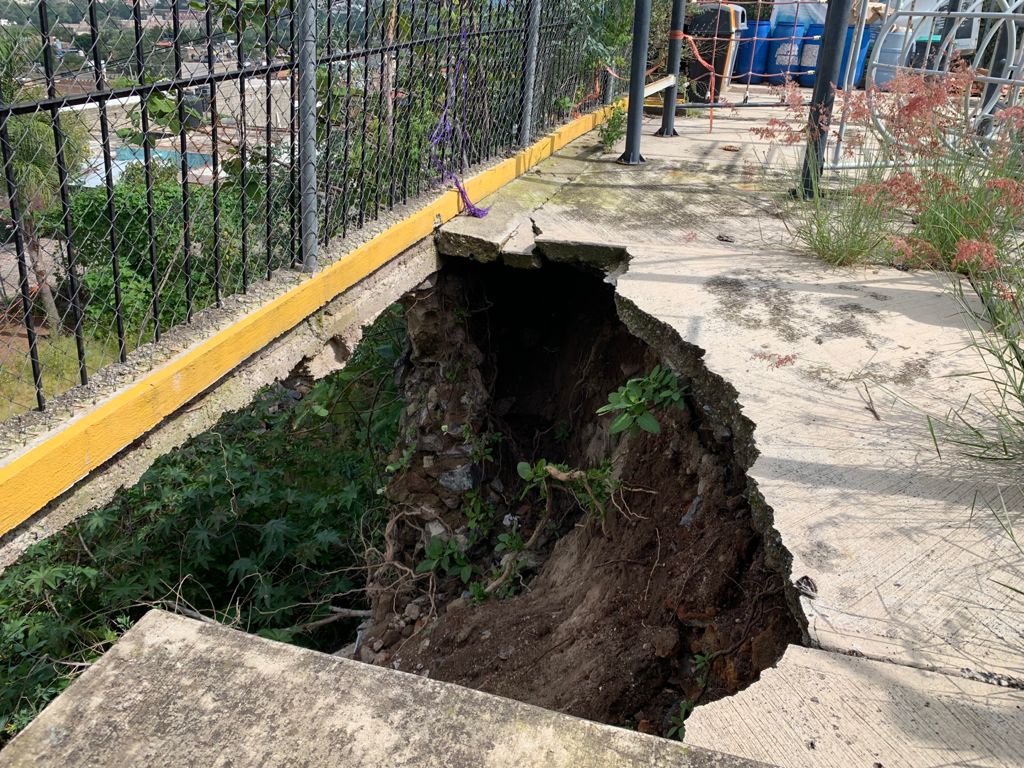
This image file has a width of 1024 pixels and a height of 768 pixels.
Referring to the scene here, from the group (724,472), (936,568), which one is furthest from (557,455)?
(936,568)

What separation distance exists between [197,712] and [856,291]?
330 cm

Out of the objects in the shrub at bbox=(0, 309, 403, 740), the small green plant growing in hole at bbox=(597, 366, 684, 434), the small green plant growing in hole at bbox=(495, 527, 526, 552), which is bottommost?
the shrub at bbox=(0, 309, 403, 740)

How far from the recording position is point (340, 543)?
5648 mm

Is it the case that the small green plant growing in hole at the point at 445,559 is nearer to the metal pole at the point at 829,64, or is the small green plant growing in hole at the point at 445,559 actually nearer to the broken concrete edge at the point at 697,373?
the broken concrete edge at the point at 697,373

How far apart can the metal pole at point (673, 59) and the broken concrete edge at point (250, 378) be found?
11.1 feet

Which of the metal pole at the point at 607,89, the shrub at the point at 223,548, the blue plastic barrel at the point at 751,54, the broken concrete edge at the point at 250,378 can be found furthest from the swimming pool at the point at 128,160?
the blue plastic barrel at the point at 751,54

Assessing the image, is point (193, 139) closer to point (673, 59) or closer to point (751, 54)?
point (673, 59)

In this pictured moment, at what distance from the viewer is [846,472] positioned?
2.56m

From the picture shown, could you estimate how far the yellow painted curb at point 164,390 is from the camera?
7.48 feet

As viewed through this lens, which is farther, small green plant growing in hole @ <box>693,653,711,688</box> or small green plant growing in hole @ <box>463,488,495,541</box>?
small green plant growing in hole @ <box>463,488,495,541</box>

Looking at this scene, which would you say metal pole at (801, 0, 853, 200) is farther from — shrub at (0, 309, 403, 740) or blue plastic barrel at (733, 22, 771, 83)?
blue plastic barrel at (733, 22, 771, 83)

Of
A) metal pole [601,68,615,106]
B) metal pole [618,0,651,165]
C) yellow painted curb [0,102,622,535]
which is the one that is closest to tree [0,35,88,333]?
yellow painted curb [0,102,622,535]

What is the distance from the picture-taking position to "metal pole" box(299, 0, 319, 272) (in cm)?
320

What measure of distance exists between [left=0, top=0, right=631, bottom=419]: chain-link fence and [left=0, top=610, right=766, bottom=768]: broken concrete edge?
1.07 m
